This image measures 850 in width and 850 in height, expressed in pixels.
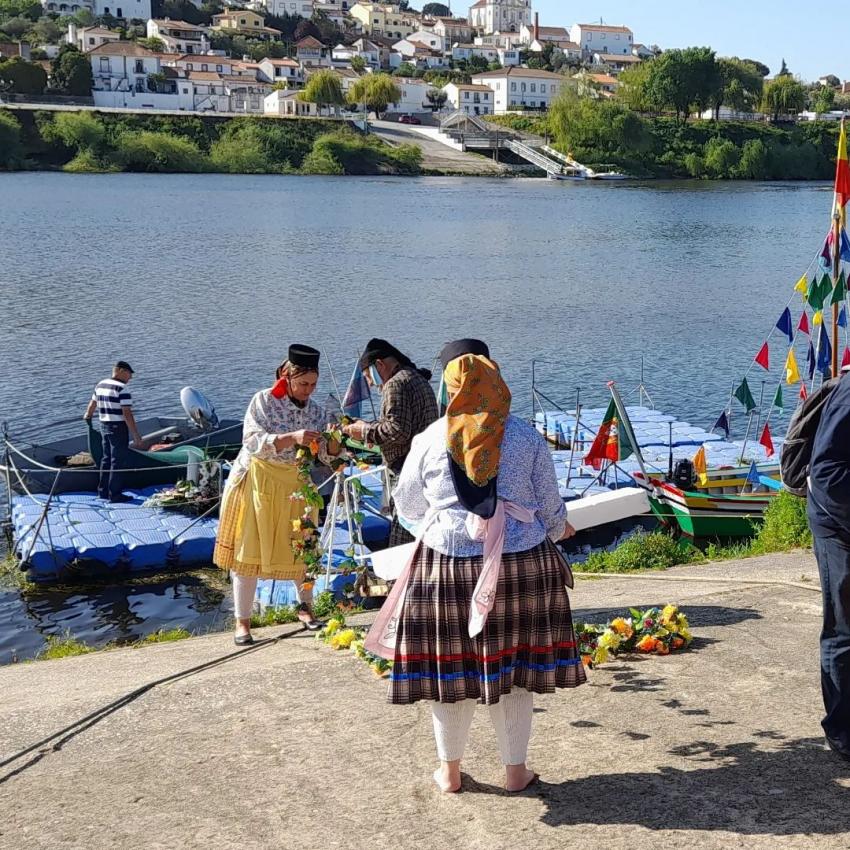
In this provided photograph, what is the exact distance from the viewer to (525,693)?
444cm

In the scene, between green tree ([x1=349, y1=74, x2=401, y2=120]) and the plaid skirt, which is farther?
green tree ([x1=349, y1=74, x2=401, y2=120])

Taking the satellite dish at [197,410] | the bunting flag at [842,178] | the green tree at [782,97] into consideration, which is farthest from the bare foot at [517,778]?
the green tree at [782,97]

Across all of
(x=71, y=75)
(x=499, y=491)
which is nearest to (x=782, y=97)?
(x=71, y=75)

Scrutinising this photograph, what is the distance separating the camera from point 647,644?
614 centimetres

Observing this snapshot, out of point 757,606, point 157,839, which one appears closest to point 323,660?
point 157,839

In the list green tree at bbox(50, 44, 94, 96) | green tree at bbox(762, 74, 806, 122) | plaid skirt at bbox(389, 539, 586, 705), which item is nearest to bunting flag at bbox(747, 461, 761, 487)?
plaid skirt at bbox(389, 539, 586, 705)

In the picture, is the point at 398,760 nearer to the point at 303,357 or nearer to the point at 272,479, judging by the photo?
the point at 272,479

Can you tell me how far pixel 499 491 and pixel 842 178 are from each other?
330 inches

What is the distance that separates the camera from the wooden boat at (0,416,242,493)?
15.2m

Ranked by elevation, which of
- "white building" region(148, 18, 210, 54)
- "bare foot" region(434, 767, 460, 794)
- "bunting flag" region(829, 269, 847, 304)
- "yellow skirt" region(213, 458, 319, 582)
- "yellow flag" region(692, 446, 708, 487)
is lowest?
"yellow flag" region(692, 446, 708, 487)

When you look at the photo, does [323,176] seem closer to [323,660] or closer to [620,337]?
[620,337]

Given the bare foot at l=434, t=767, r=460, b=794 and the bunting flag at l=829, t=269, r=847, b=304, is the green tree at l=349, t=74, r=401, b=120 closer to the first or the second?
the bunting flag at l=829, t=269, r=847, b=304

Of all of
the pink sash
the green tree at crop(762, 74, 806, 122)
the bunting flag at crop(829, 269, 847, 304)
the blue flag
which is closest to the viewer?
the pink sash

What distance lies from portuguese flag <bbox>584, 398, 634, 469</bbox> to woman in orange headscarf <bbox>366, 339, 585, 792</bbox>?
10.7 meters
